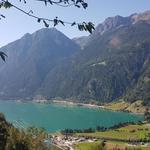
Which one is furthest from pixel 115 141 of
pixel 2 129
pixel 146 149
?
pixel 2 129

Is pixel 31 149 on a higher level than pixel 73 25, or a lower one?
lower

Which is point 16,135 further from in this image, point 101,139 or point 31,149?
point 101,139

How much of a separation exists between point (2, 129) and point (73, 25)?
255 feet

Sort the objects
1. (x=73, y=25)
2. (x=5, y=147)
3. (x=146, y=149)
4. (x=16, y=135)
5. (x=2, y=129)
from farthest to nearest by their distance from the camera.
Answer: (x=146, y=149) → (x=2, y=129) → (x=16, y=135) → (x=5, y=147) → (x=73, y=25)

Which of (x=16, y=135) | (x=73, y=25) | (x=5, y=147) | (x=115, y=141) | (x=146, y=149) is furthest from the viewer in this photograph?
(x=115, y=141)

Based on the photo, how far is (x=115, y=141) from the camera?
622 ft

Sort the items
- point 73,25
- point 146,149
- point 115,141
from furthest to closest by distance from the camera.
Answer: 1. point 115,141
2. point 146,149
3. point 73,25

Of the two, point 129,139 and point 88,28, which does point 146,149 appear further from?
point 88,28

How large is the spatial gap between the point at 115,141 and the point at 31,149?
123666 millimetres

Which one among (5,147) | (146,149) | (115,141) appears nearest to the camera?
(5,147)

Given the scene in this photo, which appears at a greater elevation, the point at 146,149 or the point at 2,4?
the point at 2,4

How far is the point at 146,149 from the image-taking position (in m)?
167

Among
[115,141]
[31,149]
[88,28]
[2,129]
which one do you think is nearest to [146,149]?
[115,141]

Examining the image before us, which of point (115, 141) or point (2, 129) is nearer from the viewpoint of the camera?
point (2, 129)
